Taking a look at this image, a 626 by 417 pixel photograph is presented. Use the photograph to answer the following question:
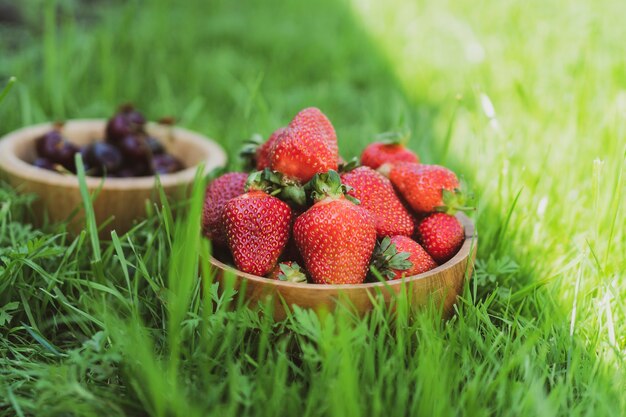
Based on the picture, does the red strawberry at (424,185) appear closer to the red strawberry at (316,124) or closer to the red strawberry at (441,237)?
the red strawberry at (441,237)

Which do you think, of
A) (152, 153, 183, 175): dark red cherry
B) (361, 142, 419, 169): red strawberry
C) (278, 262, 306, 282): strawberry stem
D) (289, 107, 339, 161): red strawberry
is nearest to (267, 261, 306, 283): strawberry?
(278, 262, 306, 282): strawberry stem

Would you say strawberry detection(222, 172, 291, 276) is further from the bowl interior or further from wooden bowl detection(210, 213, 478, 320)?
the bowl interior

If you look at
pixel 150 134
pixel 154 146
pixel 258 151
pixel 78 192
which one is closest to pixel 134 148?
pixel 154 146

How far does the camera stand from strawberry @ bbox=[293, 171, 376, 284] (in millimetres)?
1246

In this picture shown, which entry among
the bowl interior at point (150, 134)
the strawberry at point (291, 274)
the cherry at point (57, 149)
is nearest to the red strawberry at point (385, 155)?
the strawberry at point (291, 274)

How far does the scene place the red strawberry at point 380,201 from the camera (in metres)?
1.40

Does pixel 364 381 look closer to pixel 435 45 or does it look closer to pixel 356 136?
pixel 356 136

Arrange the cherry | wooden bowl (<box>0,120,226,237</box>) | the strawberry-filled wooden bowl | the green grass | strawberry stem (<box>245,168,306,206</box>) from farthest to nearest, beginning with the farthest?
1. the cherry
2. wooden bowl (<box>0,120,226,237</box>)
3. strawberry stem (<box>245,168,306,206</box>)
4. the strawberry-filled wooden bowl
5. the green grass

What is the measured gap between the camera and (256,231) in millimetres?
1290

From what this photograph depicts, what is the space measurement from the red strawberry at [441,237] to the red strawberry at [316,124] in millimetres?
246

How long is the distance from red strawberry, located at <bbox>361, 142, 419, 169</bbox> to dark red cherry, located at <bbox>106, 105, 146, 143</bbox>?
32.3 inches

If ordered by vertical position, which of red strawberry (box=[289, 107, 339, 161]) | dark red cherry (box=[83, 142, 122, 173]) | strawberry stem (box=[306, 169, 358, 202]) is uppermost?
red strawberry (box=[289, 107, 339, 161])

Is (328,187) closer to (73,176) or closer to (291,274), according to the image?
(291,274)

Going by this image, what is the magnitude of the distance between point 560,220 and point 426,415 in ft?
2.86
